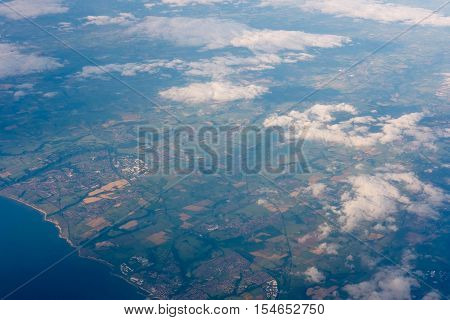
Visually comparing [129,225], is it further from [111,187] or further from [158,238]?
[111,187]

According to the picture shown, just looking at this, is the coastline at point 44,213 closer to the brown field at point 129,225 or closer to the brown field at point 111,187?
the brown field at point 129,225

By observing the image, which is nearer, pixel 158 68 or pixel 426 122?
pixel 426 122

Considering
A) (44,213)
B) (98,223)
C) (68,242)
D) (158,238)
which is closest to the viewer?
A: (68,242)

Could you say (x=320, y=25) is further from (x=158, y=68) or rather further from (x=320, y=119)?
(x=320, y=119)

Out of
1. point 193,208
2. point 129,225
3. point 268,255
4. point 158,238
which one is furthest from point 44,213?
point 268,255

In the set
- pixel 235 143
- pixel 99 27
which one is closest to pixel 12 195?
pixel 235 143

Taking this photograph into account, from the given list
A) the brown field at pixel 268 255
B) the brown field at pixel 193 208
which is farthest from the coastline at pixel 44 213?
the brown field at pixel 268 255

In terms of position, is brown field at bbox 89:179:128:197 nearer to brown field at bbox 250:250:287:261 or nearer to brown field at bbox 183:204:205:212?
brown field at bbox 183:204:205:212

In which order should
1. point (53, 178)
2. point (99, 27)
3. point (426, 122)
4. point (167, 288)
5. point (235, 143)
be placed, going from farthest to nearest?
point (99, 27) < point (426, 122) < point (235, 143) < point (53, 178) < point (167, 288)

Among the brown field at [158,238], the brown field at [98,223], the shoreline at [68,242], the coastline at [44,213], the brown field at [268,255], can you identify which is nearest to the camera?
the shoreline at [68,242]

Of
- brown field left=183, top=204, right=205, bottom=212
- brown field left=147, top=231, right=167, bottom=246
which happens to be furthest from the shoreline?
brown field left=183, top=204, right=205, bottom=212

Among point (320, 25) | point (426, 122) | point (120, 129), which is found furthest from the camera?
point (320, 25)
